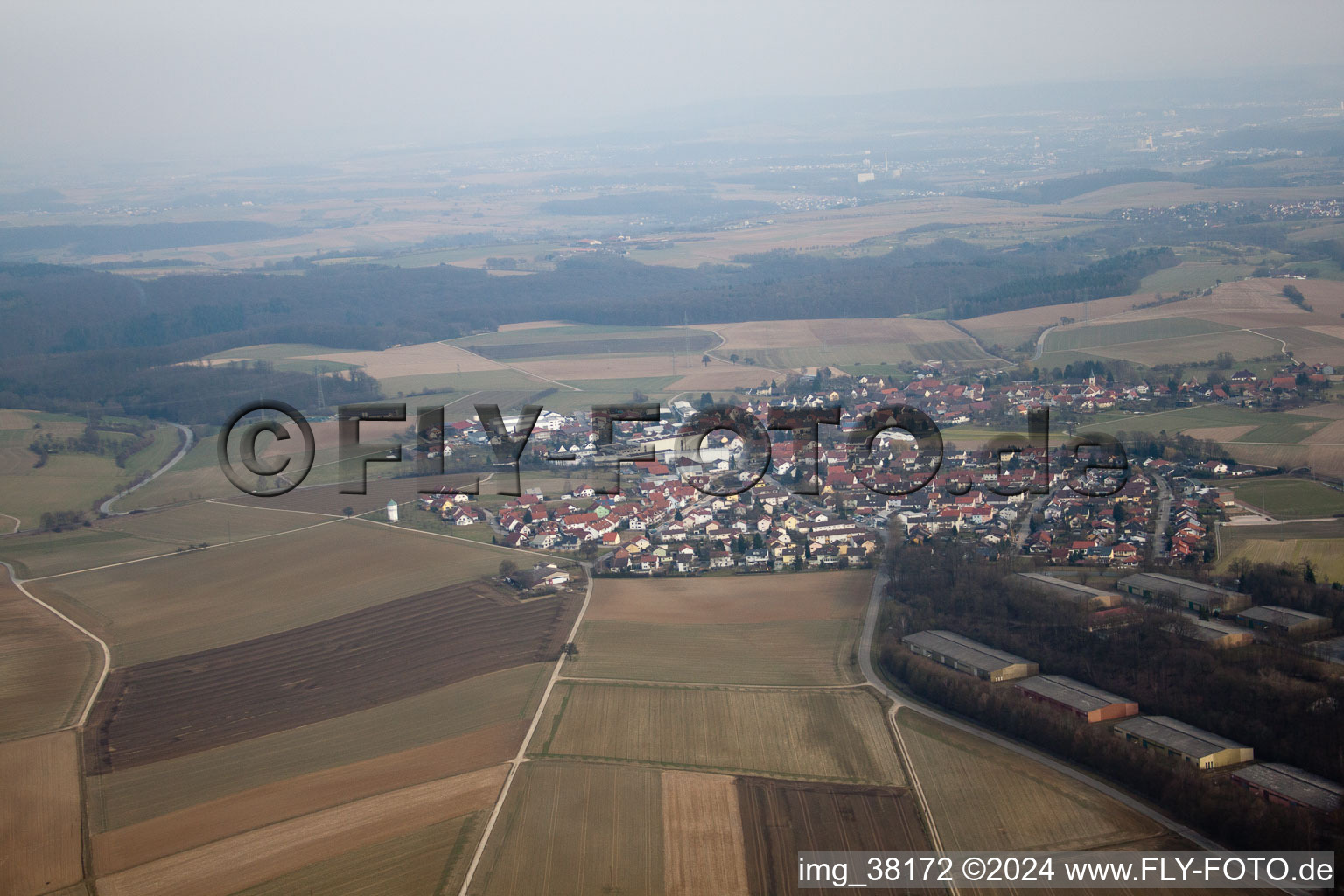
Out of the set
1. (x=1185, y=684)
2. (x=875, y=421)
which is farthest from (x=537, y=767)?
(x=875, y=421)

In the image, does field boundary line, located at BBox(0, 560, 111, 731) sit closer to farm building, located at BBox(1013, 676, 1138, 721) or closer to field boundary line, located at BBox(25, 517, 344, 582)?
field boundary line, located at BBox(25, 517, 344, 582)

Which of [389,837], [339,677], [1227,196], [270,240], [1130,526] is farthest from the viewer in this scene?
[270,240]

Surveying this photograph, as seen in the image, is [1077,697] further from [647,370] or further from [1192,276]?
[1192,276]

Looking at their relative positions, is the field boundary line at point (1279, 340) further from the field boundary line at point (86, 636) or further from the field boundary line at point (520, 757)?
the field boundary line at point (86, 636)

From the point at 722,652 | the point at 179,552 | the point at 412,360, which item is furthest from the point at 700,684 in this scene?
the point at 412,360

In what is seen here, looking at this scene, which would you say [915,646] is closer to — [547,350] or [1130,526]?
[1130,526]

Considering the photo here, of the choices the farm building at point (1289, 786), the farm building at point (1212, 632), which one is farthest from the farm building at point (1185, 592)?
the farm building at point (1289, 786)

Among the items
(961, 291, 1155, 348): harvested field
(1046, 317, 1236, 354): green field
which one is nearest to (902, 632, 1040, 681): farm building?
(1046, 317, 1236, 354): green field
